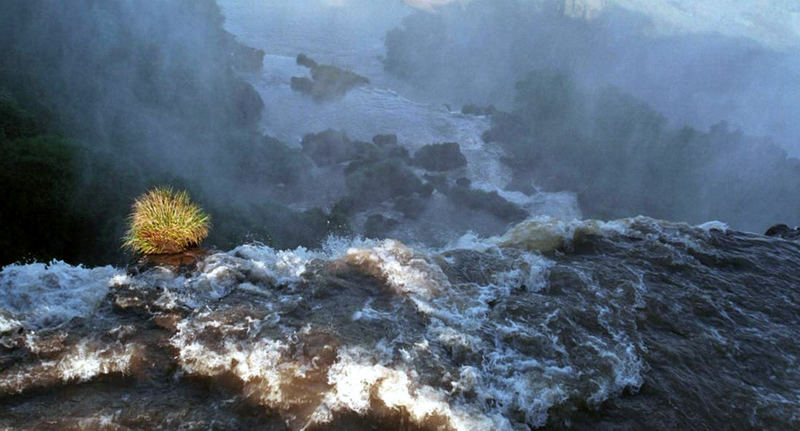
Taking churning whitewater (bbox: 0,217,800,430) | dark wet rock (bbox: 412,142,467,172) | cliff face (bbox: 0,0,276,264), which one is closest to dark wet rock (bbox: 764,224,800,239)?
churning whitewater (bbox: 0,217,800,430)

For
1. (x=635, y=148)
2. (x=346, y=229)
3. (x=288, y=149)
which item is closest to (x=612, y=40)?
(x=635, y=148)

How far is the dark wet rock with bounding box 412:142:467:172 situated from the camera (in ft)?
90.1

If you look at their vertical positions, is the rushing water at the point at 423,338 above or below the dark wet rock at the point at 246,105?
above

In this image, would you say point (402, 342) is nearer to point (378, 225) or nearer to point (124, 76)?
point (378, 225)

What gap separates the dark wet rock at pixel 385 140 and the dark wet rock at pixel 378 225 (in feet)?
27.0

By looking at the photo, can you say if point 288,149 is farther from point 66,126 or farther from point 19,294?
point 19,294

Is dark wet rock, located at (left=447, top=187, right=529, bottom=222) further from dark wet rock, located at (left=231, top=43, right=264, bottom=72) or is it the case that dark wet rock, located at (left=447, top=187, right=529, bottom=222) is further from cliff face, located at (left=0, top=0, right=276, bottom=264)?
dark wet rock, located at (left=231, top=43, right=264, bottom=72)

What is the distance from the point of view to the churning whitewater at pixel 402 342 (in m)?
5.36

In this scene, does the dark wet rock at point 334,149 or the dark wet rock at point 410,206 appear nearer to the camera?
the dark wet rock at point 410,206

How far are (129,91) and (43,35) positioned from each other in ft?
17.0

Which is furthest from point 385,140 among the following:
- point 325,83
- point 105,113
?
point 105,113

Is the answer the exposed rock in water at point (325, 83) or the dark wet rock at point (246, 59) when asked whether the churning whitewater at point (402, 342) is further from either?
the dark wet rock at point (246, 59)

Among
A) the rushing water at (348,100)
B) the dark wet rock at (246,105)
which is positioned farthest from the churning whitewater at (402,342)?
the dark wet rock at (246,105)

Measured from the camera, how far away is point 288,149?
2616cm
